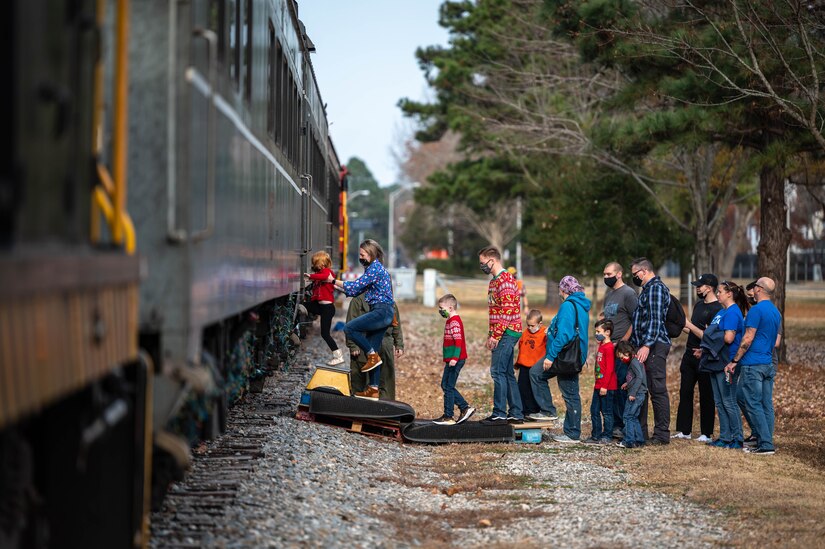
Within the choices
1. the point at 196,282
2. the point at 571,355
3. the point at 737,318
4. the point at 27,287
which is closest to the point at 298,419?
the point at 571,355

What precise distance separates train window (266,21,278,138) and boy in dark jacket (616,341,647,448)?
13.8 feet

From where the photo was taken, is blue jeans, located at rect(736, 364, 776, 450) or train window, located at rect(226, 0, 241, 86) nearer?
train window, located at rect(226, 0, 241, 86)

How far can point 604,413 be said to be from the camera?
38.7 ft

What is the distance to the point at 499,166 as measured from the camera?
4047 centimetres

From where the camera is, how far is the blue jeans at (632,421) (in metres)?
11.3

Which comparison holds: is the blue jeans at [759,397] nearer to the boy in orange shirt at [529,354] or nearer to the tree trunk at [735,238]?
the boy in orange shirt at [529,354]

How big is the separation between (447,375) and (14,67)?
30.2ft

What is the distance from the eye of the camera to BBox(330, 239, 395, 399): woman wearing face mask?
12.3 metres

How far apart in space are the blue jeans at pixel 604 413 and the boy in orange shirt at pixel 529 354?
851mm

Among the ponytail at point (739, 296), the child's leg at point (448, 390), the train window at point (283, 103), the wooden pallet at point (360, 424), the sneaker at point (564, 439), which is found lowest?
the sneaker at point (564, 439)

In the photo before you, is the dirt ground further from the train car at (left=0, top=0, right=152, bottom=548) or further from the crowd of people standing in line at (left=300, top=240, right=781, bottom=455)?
the train car at (left=0, top=0, right=152, bottom=548)

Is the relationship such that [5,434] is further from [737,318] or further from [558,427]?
[558,427]

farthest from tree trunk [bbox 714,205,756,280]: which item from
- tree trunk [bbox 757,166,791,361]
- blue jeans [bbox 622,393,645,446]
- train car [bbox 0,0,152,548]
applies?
train car [bbox 0,0,152,548]

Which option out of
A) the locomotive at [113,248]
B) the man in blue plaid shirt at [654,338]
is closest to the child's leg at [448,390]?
the man in blue plaid shirt at [654,338]
